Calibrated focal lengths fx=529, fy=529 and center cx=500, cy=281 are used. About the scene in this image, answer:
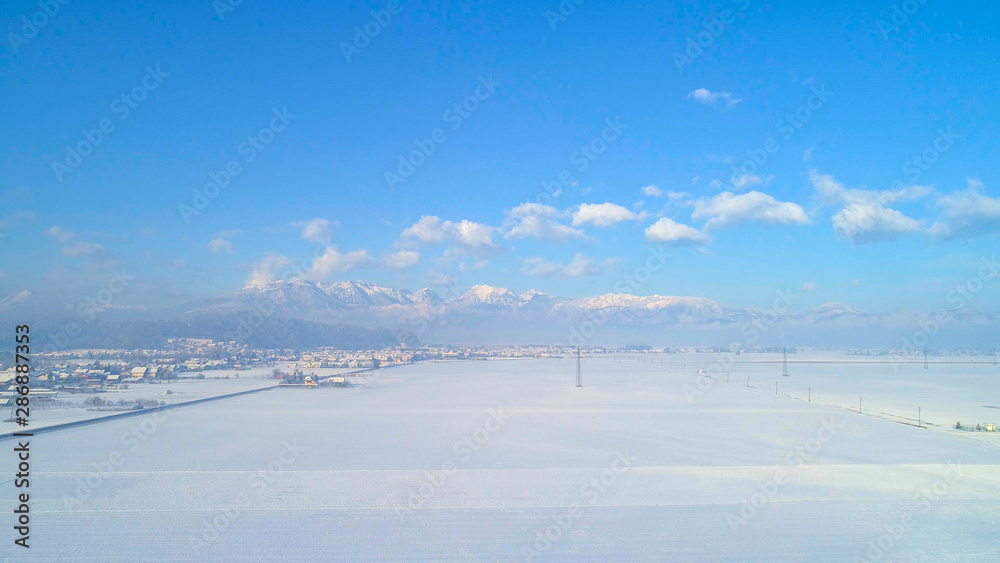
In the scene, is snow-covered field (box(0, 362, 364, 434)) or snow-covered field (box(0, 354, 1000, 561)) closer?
snow-covered field (box(0, 354, 1000, 561))

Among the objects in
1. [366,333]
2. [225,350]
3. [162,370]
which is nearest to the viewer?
[162,370]

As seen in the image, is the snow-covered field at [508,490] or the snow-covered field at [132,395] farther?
the snow-covered field at [132,395]

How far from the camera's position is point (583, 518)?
8883 millimetres

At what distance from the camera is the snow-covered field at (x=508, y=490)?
777 cm

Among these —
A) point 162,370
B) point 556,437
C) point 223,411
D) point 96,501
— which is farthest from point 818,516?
point 162,370

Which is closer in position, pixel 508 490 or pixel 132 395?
pixel 508 490

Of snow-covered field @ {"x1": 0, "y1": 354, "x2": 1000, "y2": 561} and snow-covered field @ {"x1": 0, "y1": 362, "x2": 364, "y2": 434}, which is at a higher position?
snow-covered field @ {"x1": 0, "y1": 354, "x2": 1000, "y2": 561}

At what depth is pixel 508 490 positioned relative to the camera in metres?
10.4

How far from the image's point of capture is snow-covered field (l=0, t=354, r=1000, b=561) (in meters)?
7.77

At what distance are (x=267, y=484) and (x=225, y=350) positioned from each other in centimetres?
6505

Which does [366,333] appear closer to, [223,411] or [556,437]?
[223,411]

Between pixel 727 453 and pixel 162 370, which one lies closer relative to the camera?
pixel 727 453

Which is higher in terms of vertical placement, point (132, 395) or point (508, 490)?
point (508, 490)

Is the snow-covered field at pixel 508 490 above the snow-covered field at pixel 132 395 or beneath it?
above
